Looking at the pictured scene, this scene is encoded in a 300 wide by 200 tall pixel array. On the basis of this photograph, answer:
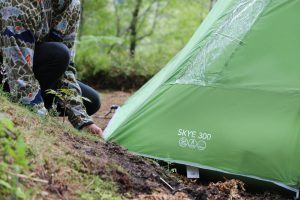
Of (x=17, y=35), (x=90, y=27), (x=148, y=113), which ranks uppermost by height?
(x=90, y=27)

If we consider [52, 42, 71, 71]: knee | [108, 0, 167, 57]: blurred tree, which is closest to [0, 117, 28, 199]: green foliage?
A: [52, 42, 71, 71]: knee

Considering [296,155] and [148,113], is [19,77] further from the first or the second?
[296,155]

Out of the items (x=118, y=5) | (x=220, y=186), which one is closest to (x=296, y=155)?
(x=220, y=186)

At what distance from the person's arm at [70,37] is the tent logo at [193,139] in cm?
63

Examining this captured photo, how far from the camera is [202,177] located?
3.57 meters

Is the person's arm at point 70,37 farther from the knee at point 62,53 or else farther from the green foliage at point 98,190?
the green foliage at point 98,190

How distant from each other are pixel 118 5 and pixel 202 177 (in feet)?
25.4

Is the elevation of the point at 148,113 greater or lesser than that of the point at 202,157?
greater

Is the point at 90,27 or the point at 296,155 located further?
the point at 90,27

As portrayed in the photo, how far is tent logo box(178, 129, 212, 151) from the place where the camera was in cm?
353

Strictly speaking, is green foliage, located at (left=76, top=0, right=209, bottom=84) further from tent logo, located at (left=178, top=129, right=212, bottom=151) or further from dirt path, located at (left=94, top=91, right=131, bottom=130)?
tent logo, located at (left=178, top=129, right=212, bottom=151)

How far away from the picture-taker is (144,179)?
286 centimetres

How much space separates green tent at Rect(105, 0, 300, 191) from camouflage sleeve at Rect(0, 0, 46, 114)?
0.69 metres

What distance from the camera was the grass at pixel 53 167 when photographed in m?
2.30
